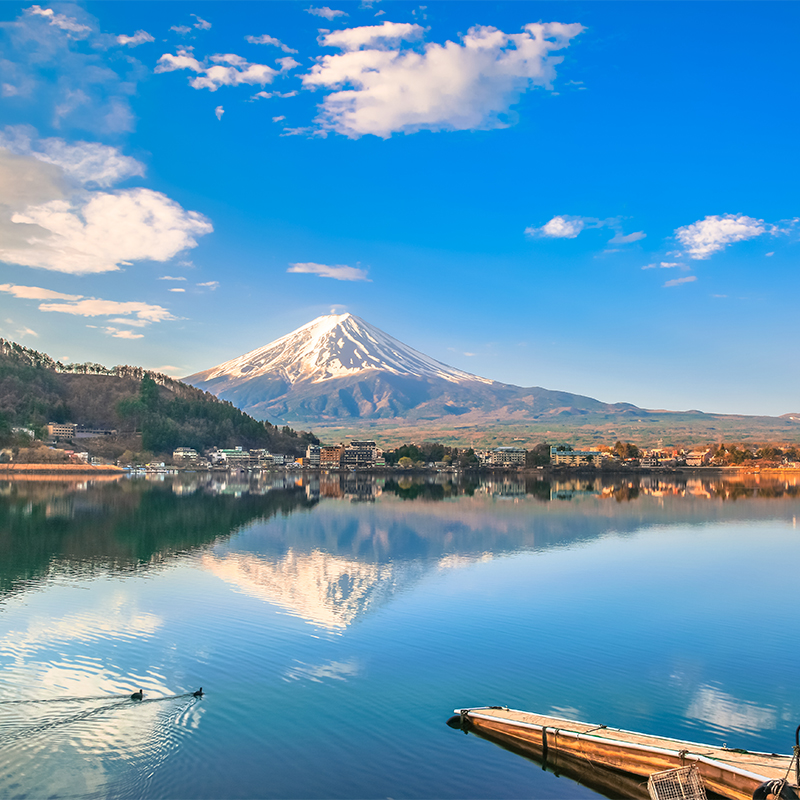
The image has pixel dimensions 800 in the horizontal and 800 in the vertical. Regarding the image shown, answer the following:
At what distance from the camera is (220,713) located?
9.15 metres

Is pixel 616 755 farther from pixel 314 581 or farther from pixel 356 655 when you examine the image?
pixel 314 581

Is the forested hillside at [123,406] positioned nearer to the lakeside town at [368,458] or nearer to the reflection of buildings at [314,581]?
the lakeside town at [368,458]

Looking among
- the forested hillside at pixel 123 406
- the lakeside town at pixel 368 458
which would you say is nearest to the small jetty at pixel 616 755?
the lakeside town at pixel 368 458

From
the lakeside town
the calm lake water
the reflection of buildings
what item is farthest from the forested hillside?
the reflection of buildings

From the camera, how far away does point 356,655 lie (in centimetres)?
1184

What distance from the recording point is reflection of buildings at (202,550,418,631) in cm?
1511

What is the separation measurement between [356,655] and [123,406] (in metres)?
96.5

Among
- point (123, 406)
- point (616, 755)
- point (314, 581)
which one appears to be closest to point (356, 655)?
point (616, 755)

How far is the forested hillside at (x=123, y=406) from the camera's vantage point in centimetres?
9362

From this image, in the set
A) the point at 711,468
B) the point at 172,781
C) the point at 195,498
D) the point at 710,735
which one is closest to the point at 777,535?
the point at 710,735

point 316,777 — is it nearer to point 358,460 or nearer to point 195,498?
point 195,498

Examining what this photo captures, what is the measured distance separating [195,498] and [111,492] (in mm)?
7589

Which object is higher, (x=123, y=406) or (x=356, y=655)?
(x=123, y=406)

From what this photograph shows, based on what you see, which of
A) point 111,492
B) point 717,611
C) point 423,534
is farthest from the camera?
point 111,492
